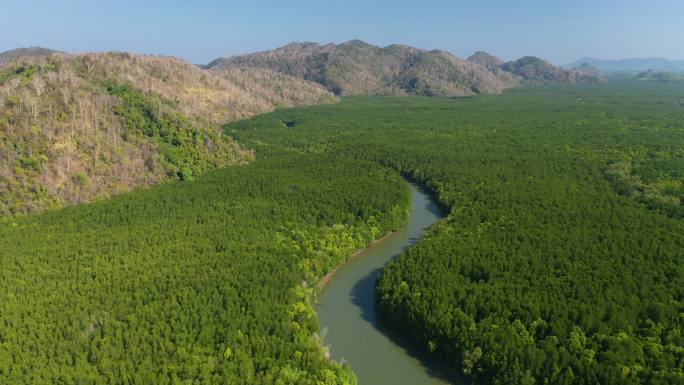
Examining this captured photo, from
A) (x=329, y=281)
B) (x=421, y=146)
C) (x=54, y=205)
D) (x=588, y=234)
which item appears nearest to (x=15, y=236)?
(x=54, y=205)

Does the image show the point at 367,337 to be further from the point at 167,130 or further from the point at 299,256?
the point at 167,130

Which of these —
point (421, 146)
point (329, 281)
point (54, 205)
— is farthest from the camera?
point (421, 146)

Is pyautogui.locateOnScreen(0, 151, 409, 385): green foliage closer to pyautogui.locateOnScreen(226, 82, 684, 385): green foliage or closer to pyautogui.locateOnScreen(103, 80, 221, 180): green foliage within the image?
pyautogui.locateOnScreen(226, 82, 684, 385): green foliage

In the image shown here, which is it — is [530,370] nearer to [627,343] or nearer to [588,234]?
[627,343]

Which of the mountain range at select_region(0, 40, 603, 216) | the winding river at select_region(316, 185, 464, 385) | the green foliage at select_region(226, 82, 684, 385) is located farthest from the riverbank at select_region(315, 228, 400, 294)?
the mountain range at select_region(0, 40, 603, 216)

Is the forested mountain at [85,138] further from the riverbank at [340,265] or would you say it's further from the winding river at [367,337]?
the winding river at [367,337]

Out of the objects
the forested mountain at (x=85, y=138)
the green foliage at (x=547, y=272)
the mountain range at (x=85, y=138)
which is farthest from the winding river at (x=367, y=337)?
the forested mountain at (x=85, y=138)
